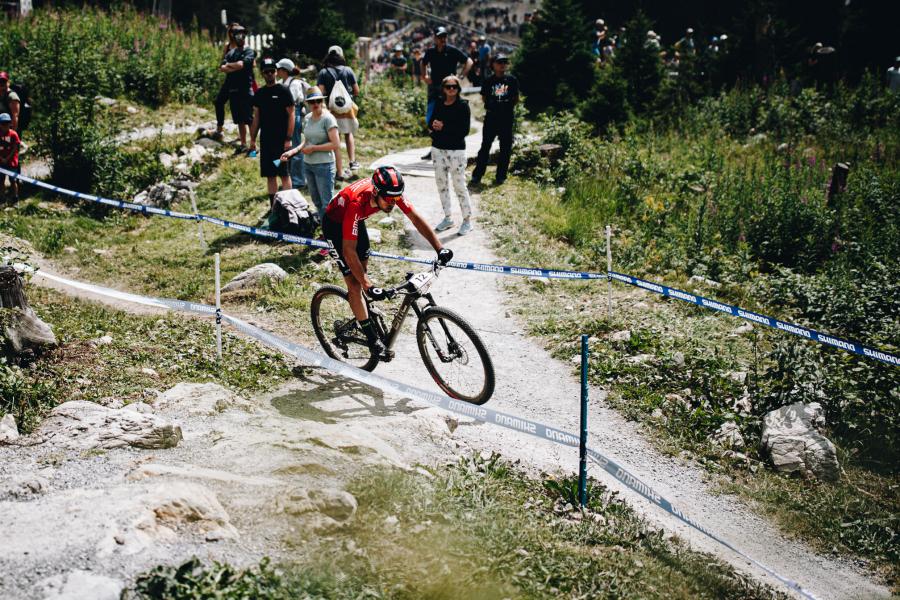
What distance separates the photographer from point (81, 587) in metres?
3.53

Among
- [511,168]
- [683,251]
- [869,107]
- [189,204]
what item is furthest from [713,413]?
[869,107]

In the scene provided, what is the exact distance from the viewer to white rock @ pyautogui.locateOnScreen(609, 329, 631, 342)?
26.2 feet

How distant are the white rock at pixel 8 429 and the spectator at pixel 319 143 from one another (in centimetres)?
531

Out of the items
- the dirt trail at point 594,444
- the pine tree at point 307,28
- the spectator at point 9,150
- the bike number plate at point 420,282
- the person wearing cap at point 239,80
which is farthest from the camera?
the pine tree at point 307,28

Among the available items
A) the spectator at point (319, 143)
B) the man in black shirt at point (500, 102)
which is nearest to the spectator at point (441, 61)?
the man in black shirt at point (500, 102)

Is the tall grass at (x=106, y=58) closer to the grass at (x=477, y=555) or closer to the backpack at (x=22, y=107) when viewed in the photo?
the backpack at (x=22, y=107)

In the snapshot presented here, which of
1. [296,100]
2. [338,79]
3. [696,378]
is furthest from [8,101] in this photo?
[696,378]

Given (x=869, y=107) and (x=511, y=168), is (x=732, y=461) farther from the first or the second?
(x=869, y=107)

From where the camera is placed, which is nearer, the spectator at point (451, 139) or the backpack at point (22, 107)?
the spectator at point (451, 139)

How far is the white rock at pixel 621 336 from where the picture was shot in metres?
7.98

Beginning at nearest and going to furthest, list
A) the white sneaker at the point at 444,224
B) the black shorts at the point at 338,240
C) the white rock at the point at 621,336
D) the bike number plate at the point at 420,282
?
the bike number plate at the point at 420,282 < the black shorts at the point at 338,240 < the white rock at the point at 621,336 < the white sneaker at the point at 444,224

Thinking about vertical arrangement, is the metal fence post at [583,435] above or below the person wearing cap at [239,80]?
below

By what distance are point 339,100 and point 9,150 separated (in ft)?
18.3

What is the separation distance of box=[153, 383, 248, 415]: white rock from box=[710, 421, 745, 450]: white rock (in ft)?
13.8
